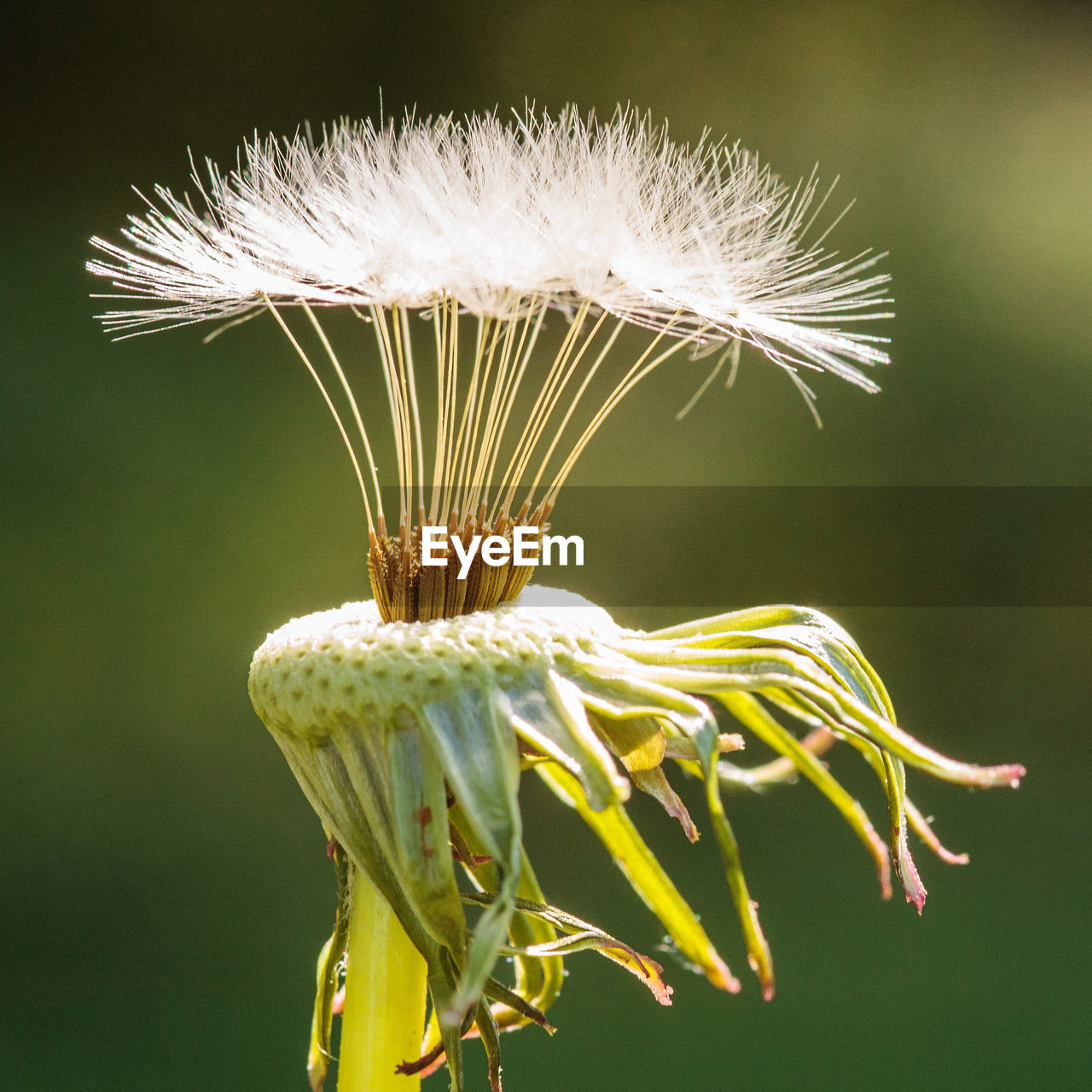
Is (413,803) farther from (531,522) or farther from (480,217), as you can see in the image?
(480,217)

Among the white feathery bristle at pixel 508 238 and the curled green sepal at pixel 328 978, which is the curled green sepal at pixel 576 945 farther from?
the white feathery bristle at pixel 508 238

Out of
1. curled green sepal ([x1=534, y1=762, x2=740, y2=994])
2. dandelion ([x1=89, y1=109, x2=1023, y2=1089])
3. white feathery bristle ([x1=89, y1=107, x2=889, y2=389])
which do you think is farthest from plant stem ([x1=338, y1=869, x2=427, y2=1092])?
white feathery bristle ([x1=89, y1=107, x2=889, y2=389])

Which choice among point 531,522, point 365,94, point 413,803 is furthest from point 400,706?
point 365,94

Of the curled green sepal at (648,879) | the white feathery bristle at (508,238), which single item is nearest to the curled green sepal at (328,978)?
the curled green sepal at (648,879)

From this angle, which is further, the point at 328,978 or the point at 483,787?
the point at 328,978

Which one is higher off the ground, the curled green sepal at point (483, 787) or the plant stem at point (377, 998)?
the curled green sepal at point (483, 787)
